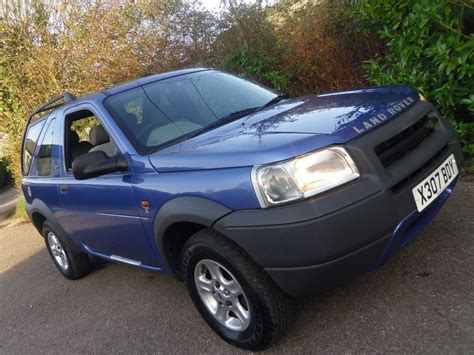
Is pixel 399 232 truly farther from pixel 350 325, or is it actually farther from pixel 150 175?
pixel 150 175

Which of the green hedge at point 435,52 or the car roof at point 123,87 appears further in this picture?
the green hedge at point 435,52

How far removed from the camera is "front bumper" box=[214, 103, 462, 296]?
7.47ft

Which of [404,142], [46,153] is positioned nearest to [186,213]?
[404,142]

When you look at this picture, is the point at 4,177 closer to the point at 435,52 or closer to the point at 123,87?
the point at 123,87

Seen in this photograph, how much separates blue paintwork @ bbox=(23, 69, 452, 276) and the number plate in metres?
0.09

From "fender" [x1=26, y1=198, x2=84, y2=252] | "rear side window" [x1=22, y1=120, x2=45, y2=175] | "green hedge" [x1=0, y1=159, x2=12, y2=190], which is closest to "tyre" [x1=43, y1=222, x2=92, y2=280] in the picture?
"fender" [x1=26, y1=198, x2=84, y2=252]

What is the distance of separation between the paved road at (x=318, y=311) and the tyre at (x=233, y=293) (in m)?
0.17

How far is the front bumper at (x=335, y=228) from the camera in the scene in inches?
89.7

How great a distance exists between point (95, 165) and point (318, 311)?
1732 mm

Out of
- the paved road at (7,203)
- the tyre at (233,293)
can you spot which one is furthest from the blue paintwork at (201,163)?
the paved road at (7,203)

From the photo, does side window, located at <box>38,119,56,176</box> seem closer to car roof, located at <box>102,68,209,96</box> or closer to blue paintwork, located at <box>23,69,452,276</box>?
blue paintwork, located at <box>23,69,452,276</box>

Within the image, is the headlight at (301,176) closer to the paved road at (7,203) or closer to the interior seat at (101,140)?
the interior seat at (101,140)

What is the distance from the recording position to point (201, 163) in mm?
2666

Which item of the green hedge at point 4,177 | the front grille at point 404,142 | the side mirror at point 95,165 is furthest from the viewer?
the green hedge at point 4,177
